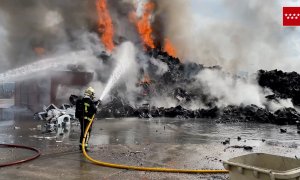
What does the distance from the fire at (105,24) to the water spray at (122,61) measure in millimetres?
1668

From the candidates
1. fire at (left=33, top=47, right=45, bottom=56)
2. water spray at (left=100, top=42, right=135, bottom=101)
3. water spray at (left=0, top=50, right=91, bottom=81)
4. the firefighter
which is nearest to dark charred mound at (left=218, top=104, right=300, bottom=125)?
water spray at (left=100, top=42, right=135, bottom=101)

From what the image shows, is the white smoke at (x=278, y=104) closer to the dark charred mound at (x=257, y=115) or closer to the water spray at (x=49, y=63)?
the dark charred mound at (x=257, y=115)

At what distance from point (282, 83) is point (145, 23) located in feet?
45.4

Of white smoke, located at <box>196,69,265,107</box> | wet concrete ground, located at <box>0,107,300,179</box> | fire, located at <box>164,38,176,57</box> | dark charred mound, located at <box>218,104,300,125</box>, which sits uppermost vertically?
fire, located at <box>164,38,176,57</box>

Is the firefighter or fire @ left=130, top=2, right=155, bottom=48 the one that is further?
fire @ left=130, top=2, right=155, bottom=48

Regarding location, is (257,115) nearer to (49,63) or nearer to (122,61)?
(122,61)

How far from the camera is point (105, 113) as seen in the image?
17.4 metres

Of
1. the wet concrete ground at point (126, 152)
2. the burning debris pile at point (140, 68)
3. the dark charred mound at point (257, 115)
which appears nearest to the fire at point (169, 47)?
the burning debris pile at point (140, 68)

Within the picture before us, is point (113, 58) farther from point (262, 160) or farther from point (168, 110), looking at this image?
point (262, 160)

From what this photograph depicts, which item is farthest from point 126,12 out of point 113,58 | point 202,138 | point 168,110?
point 202,138

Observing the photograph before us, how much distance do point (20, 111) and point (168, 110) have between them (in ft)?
27.2

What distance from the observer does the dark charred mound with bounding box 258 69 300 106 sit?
19797 millimetres

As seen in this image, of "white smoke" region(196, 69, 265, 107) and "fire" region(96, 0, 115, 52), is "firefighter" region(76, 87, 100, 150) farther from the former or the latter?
"fire" region(96, 0, 115, 52)

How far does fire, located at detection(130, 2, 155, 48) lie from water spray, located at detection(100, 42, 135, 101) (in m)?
3.17
